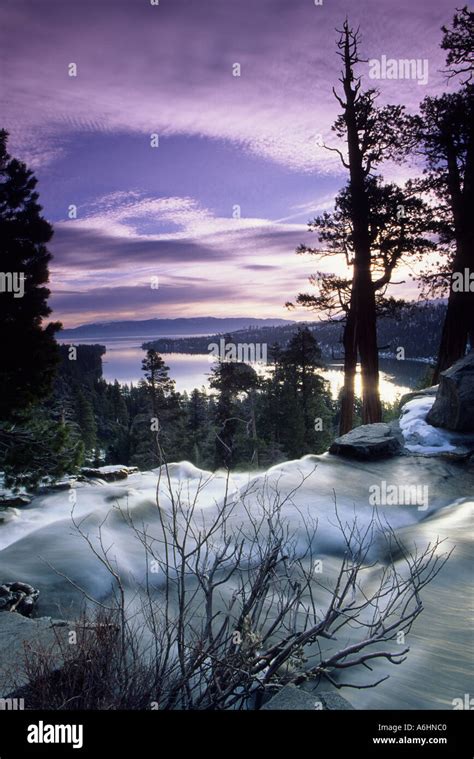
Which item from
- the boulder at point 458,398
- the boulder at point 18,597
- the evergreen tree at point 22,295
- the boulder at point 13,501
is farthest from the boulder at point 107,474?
the boulder at point 18,597

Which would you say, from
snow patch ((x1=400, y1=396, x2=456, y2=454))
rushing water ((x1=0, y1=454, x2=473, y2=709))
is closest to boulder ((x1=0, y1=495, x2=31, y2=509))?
rushing water ((x1=0, y1=454, x2=473, y2=709))

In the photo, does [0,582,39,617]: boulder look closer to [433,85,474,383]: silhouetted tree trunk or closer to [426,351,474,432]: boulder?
[426,351,474,432]: boulder

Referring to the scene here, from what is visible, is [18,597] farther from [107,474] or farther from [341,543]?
[107,474]

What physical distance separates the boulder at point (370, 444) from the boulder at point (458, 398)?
134 centimetres

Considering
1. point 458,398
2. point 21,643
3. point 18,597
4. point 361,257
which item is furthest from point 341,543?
point 361,257

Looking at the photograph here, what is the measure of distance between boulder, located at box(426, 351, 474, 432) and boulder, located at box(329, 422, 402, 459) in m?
1.34

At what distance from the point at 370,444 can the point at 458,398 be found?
2371 mm

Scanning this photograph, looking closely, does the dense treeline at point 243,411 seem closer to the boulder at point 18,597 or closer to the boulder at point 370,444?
the boulder at point 370,444

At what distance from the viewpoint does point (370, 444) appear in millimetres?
12211

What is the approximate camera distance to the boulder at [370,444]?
12109mm

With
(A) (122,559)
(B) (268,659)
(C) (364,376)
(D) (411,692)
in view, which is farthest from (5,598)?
(C) (364,376)
